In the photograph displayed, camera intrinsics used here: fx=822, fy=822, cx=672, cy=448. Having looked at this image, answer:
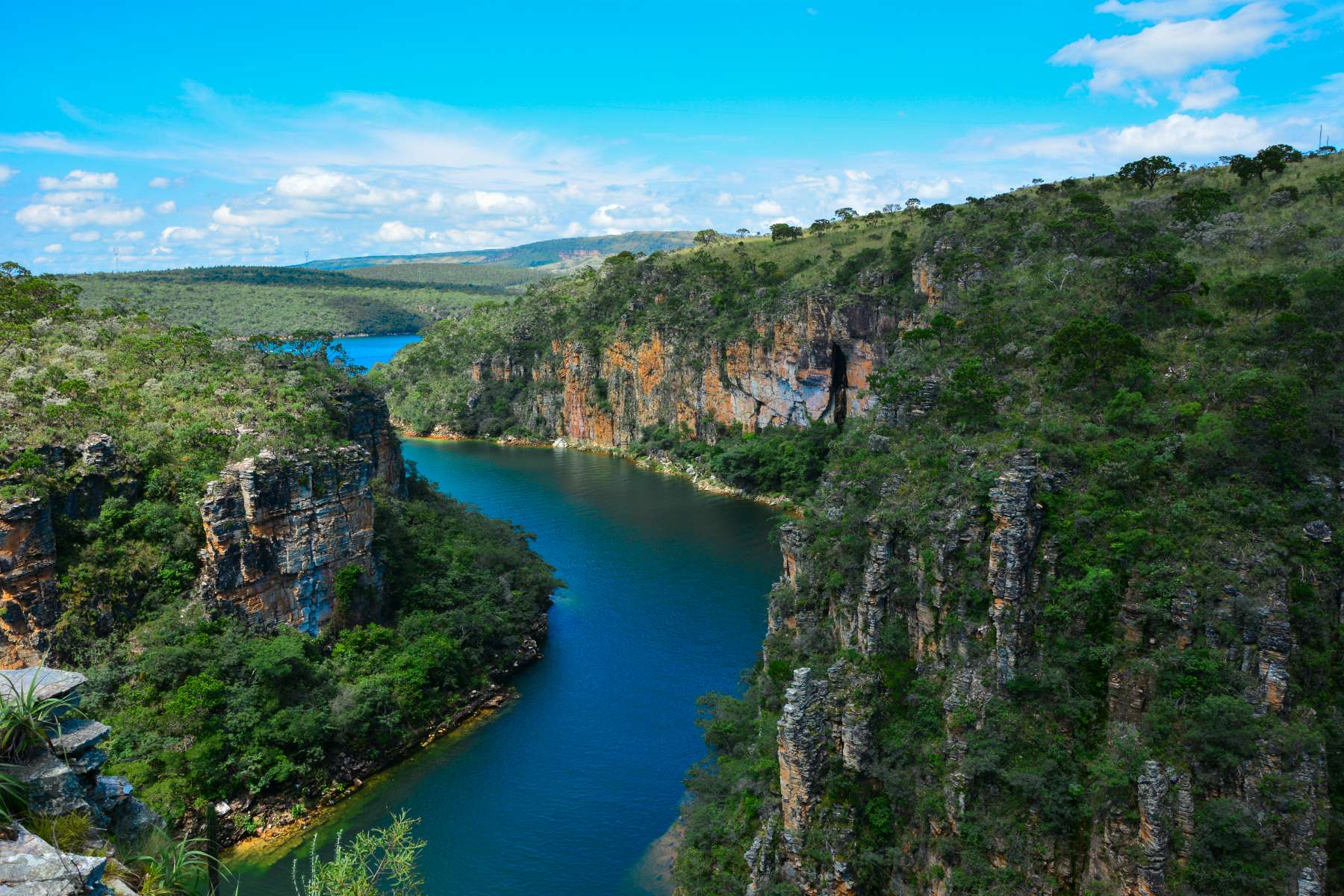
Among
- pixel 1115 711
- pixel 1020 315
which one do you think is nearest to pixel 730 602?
pixel 1020 315

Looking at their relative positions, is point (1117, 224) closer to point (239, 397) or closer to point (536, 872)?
point (536, 872)

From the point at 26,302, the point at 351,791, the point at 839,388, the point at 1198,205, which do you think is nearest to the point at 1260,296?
the point at 1198,205

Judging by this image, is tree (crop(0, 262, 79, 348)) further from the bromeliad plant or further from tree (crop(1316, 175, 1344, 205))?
tree (crop(1316, 175, 1344, 205))

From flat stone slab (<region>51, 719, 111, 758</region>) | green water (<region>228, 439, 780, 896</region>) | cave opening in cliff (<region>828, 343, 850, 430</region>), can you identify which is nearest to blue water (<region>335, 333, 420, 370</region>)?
cave opening in cliff (<region>828, 343, 850, 430</region>)

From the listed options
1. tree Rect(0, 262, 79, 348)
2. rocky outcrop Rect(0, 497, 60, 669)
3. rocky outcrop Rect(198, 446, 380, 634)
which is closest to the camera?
rocky outcrop Rect(0, 497, 60, 669)

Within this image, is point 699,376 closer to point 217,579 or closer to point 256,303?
point 217,579

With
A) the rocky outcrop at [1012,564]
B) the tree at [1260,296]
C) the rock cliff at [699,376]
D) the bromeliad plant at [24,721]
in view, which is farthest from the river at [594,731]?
the tree at [1260,296]
